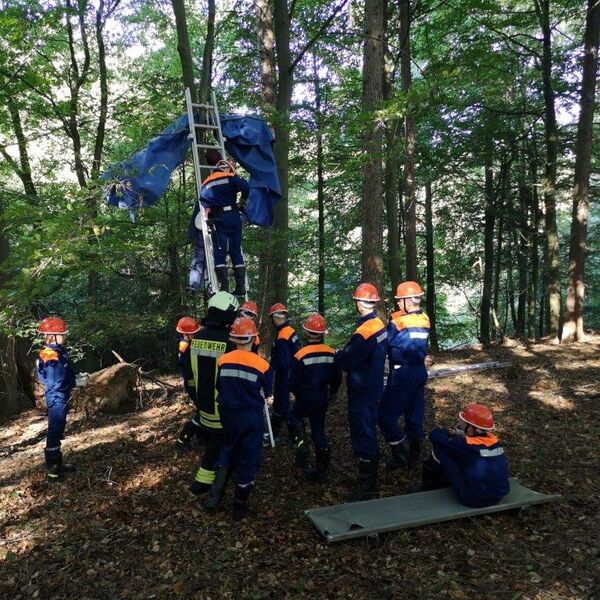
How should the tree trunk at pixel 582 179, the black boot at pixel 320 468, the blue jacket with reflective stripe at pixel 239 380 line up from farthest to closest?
the tree trunk at pixel 582 179
the black boot at pixel 320 468
the blue jacket with reflective stripe at pixel 239 380

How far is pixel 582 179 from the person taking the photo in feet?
38.6

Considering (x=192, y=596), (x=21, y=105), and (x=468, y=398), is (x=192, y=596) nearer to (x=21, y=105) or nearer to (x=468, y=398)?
(x=468, y=398)

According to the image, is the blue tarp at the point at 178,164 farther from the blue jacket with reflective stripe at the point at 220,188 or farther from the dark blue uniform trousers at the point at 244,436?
the dark blue uniform trousers at the point at 244,436

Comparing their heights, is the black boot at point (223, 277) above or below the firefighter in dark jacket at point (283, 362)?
above

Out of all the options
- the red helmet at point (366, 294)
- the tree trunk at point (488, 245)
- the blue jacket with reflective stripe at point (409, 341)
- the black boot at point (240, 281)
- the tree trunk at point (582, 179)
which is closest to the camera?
the red helmet at point (366, 294)

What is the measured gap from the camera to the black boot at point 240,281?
21.5 feet

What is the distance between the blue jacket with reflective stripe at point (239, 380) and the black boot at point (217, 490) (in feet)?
2.93

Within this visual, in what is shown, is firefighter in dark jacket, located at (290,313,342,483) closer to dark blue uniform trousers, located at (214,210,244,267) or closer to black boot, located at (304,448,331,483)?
black boot, located at (304,448,331,483)

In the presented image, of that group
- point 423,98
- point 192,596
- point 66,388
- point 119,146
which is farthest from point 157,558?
point 119,146

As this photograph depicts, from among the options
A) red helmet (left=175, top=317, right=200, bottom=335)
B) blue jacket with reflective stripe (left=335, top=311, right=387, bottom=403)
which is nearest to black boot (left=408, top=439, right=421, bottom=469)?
blue jacket with reflective stripe (left=335, top=311, right=387, bottom=403)

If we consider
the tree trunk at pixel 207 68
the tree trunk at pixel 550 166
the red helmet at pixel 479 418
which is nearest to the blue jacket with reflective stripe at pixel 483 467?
the red helmet at pixel 479 418

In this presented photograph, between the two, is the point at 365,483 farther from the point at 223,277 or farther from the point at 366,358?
the point at 223,277

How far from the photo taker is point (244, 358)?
15.6 ft

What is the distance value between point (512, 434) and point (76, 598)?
233 inches
